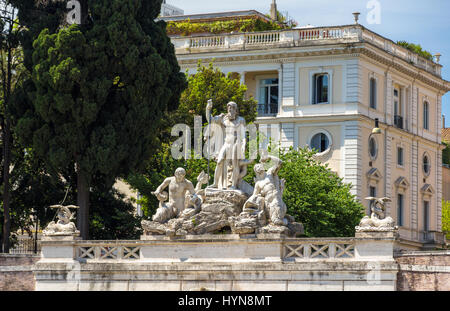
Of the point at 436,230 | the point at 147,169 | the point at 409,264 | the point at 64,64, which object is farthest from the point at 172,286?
the point at 436,230

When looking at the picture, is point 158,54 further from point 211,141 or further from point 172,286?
point 172,286

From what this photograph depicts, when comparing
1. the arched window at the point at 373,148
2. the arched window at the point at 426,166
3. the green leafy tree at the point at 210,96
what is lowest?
the arched window at the point at 426,166

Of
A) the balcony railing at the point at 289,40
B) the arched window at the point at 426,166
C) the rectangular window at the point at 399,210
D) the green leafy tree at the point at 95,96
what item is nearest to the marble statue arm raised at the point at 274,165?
the green leafy tree at the point at 95,96

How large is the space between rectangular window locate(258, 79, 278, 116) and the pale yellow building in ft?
0.17

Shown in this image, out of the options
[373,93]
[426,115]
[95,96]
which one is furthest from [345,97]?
[95,96]

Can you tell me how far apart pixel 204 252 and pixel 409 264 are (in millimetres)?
6353

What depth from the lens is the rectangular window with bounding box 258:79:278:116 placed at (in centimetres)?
6819

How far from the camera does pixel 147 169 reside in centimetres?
5419

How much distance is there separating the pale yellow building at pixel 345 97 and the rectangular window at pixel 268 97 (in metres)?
0.05

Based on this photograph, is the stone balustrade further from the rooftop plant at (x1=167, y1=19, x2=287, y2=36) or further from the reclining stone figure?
the rooftop plant at (x1=167, y1=19, x2=287, y2=36)

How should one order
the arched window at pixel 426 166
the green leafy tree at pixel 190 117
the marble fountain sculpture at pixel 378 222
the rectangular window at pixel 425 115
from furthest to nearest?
the rectangular window at pixel 425 115 < the arched window at pixel 426 166 < the green leafy tree at pixel 190 117 < the marble fountain sculpture at pixel 378 222

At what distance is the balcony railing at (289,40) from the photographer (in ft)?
214

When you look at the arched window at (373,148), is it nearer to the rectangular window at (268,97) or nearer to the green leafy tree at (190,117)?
the rectangular window at (268,97)
